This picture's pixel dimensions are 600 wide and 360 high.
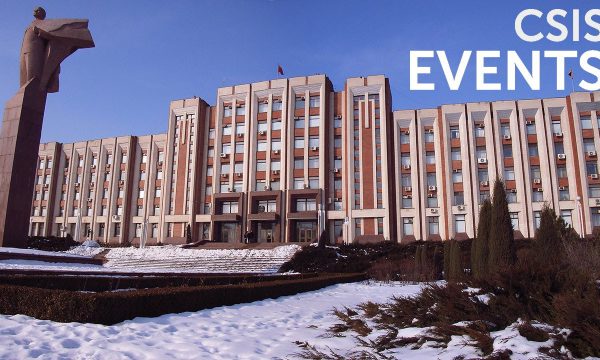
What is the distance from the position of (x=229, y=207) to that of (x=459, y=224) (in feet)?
72.7

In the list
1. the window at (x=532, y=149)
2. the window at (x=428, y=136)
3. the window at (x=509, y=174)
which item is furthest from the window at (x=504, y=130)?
the window at (x=428, y=136)

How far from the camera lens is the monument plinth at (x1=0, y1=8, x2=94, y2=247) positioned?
23.1m

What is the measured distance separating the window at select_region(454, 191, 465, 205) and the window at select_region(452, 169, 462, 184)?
1.06m

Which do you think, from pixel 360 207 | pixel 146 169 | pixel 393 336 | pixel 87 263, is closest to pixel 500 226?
pixel 393 336

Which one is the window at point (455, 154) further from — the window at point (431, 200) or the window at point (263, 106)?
the window at point (263, 106)

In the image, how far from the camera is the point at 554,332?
3973 mm

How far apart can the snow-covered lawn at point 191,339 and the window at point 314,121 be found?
36940 millimetres

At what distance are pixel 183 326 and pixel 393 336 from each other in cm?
337

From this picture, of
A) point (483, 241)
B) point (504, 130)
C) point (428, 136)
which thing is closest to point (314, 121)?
point (428, 136)

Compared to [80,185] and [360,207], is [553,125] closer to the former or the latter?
[360,207]

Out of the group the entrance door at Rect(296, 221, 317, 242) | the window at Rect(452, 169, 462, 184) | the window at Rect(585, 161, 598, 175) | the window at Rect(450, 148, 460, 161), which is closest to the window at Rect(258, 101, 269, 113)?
the entrance door at Rect(296, 221, 317, 242)

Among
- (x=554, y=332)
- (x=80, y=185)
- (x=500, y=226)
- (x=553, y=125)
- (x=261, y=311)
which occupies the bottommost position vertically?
(x=261, y=311)

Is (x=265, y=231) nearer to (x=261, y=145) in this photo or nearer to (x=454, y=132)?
(x=261, y=145)

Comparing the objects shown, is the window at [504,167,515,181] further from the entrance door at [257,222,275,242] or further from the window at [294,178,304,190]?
the entrance door at [257,222,275,242]
